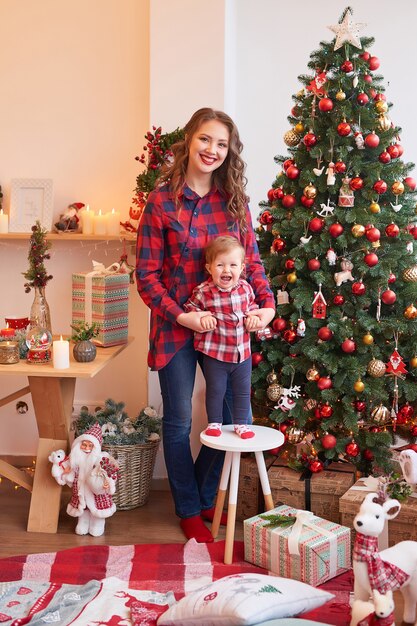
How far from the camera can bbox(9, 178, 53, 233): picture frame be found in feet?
13.4

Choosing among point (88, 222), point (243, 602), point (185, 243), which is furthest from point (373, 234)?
point (243, 602)

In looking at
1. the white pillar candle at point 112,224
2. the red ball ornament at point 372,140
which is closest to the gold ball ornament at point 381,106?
the red ball ornament at point 372,140

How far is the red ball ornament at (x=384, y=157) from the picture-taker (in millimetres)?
3291

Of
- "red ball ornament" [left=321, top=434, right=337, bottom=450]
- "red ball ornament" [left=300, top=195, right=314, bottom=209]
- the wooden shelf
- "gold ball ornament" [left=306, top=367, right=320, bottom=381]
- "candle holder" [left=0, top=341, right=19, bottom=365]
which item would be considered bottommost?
"red ball ornament" [left=321, top=434, right=337, bottom=450]

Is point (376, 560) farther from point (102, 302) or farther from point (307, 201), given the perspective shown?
point (102, 302)

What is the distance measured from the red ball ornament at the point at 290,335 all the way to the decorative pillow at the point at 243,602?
1.16 metres

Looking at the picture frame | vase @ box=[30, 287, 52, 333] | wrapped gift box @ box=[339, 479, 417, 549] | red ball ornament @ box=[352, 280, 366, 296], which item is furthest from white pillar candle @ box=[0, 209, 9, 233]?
wrapped gift box @ box=[339, 479, 417, 549]

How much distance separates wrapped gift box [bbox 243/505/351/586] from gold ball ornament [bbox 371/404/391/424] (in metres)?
0.56

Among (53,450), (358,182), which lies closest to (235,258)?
(358,182)

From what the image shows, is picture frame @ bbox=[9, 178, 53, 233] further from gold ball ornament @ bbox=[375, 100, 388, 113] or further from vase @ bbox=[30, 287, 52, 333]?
gold ball ornament @ bbox=[375, 100, 388, 113]

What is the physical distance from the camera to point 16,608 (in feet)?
8.40

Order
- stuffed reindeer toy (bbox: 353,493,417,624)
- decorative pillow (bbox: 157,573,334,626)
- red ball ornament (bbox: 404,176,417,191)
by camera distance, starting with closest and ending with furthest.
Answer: decorative pillow (bbox: 157,573,334,626) < stuffed reindeer toy (bbox: 353,493,417,624) < red ball ornament (bbox: 404,176,417,191)

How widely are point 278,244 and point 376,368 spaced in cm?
65

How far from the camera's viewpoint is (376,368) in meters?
3.30
